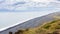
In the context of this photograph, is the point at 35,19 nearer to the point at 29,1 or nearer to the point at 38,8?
the point at 38,8

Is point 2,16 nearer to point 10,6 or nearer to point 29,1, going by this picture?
point 10,6

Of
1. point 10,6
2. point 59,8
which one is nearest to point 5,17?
point 10,6

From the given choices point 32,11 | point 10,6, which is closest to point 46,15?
point 32,11

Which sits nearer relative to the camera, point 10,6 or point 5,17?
point 5,17

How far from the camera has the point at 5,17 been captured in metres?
0.87

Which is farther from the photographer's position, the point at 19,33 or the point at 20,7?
the point at 20,7

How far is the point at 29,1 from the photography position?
45.1 inches

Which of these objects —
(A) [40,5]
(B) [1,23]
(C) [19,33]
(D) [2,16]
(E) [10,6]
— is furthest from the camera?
(A) [40,5]

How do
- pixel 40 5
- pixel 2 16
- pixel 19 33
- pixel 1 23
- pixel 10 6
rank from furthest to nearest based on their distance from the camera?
pixel 40 5, pixel 10 6, pixel 2 16, pixel 1 23, pixel 19 33

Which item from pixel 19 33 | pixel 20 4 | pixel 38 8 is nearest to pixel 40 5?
pixel 38 8

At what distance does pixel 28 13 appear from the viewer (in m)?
0.95

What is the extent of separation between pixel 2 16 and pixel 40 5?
34 centimetres

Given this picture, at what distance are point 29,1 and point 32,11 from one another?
17cm

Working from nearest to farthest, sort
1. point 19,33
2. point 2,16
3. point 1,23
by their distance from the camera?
point 19,33 → point 1,23 → point 2,16
